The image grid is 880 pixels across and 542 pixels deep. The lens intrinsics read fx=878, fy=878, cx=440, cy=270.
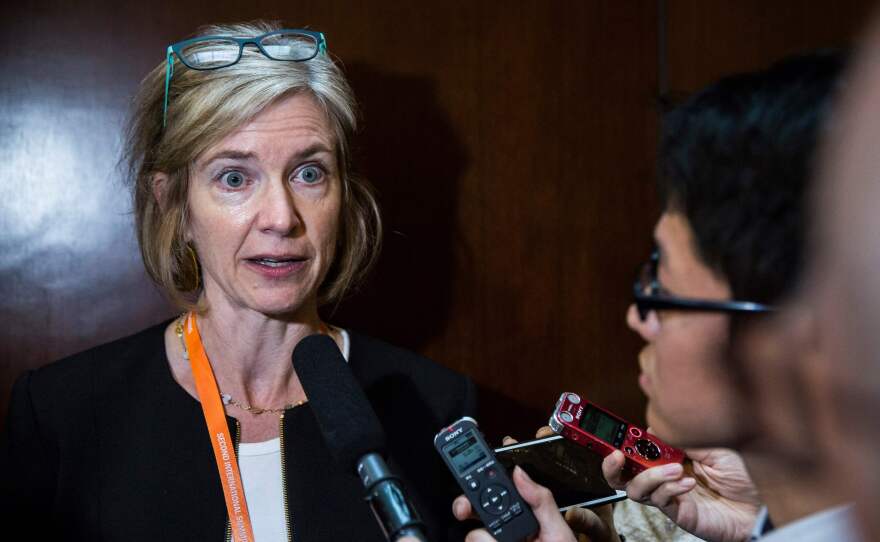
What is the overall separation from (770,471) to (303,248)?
101 cm

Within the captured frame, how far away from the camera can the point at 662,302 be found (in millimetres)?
956

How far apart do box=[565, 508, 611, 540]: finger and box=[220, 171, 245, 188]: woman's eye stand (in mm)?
832

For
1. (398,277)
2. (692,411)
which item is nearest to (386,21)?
(398,277)

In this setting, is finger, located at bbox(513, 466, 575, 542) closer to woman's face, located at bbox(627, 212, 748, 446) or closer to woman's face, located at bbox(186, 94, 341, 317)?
woman's face, located at bbox(627, 212, 748, 446)

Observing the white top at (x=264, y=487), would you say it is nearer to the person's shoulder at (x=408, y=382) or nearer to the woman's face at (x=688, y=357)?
the person's shoulder at (x=408, y=382)

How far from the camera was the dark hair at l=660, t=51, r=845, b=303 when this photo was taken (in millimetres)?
801

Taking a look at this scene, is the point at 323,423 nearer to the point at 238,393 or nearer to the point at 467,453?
the point at 467,453

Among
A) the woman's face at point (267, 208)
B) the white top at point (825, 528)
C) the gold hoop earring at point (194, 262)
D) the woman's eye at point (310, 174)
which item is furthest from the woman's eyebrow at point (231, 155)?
the white top at point (825, 528)

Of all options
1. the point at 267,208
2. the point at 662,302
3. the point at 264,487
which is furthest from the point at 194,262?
the point at 662,302

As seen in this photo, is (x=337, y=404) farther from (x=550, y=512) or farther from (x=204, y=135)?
(x=204, y=135)

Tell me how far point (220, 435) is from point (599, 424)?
0.68 m

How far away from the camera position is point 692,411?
982 millimetres

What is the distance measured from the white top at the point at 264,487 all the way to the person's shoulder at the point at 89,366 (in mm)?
289

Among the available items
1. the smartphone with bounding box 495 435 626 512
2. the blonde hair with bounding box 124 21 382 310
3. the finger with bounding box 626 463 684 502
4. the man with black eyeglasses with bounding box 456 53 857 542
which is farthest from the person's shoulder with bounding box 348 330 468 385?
the man with black eyeglasses with bounding box 456 53 857 542
